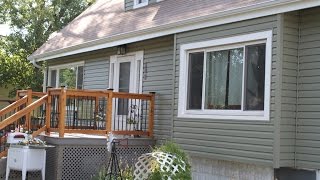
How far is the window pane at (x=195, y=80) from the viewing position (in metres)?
9.48

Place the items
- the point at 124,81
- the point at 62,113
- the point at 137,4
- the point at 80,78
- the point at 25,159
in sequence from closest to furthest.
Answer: the point at 25,159, the point at 62,113, the point at 124,81, the point at 137,4, the point at 80,78

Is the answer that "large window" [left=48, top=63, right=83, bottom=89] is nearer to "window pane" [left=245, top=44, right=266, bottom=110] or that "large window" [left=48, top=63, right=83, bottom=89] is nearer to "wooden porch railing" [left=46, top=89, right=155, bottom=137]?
"wooden porch railing" [left=46, top=89, right=155, bottom=137]

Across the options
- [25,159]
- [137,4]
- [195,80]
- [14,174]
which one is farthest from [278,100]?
[137,4]

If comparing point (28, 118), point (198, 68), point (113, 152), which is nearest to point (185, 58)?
point (198, 68)

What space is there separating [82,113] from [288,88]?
18.9 feet

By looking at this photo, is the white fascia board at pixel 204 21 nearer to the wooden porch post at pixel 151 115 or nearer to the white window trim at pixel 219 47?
the white window trim at pixel 219 47

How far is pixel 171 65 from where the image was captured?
1075 centimetres

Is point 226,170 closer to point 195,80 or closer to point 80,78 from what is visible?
point 195,80

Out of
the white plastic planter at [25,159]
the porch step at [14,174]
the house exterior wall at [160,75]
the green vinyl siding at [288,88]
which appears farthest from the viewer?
the house exterior wall at [160,75]

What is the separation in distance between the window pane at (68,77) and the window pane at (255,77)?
8374 millimetres

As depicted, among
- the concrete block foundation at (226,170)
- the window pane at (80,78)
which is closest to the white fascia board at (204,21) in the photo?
the window pane at (80,78)

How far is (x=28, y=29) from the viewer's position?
2669cm

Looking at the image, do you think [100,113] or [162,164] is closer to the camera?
[162,164]

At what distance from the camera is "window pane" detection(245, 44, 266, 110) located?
8078 millimetres
